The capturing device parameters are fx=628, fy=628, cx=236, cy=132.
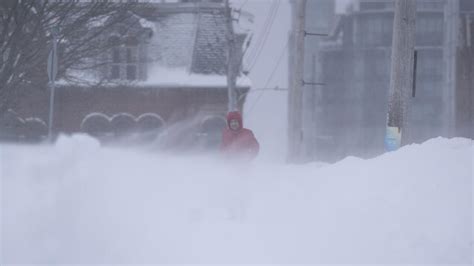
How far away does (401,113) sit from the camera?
9578 mm

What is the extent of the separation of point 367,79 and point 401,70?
31.6 meters

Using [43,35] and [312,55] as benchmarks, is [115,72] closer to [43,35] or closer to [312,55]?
[43,35]

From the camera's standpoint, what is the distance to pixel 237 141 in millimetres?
8617

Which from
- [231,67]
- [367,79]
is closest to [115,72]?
[231,67]

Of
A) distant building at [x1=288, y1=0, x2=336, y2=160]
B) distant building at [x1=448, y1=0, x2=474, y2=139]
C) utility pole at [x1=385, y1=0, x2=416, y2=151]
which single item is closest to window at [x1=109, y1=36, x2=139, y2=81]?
Answer: utility pole at [x1=385, y1=0, x2=416, y2=151]

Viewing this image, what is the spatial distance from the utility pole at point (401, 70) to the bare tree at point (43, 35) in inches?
289

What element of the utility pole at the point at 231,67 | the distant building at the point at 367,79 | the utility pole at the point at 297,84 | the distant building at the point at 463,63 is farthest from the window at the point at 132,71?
the distant building at the point at 367,79

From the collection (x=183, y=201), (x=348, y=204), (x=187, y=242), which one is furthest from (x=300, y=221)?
(x=183, y=201)

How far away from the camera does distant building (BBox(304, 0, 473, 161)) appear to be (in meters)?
39.8

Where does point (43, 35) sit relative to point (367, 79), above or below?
above

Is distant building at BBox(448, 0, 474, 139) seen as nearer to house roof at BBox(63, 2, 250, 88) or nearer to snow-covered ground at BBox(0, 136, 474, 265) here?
house roof at BBox(63, 2, 250, 88)

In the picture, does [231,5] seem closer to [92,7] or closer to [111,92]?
[111,92]

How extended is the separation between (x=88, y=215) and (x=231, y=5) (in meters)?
16.3

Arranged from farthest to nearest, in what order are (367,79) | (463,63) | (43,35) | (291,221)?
1. (367,79)
2. (463,63)
3. (43,35)
4. (291,221)
